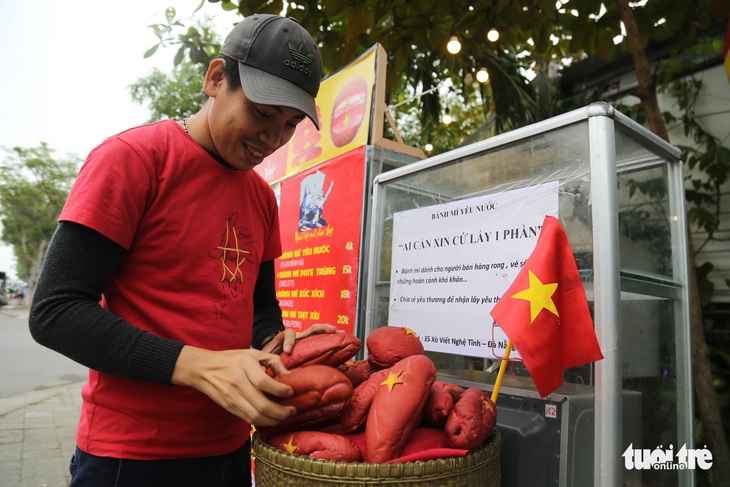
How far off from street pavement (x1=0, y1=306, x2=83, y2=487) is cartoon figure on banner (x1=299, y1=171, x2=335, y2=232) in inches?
121

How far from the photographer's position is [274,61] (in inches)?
48.0

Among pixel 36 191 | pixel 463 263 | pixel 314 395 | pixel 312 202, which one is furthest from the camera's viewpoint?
pixel 36 191

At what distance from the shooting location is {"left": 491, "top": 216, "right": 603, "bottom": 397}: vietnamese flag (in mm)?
1185

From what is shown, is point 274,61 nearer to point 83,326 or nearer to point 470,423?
point 83,326

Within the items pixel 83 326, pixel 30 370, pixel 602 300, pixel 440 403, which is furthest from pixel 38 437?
pixel 602 300

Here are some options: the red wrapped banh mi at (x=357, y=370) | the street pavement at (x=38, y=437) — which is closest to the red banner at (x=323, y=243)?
the red wrapped banh mi at (x=357, y=370)

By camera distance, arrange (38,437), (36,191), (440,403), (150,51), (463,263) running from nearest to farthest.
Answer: (440,403) < (463,263) < (150,51) < (38,437) < (36,191)

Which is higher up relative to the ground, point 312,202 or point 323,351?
point 312,202

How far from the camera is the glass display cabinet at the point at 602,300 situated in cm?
130

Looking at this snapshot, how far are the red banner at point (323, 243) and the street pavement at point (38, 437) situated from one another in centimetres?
282

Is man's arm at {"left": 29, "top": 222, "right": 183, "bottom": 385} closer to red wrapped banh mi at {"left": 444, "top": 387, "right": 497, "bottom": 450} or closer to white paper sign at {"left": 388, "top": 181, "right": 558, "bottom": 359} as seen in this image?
red wrapped banh mi at {"left": 444, "top": 387, "right": 497, "bottom": 450}

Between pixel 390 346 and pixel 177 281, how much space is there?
21.7 inches

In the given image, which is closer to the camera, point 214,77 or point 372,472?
point 372,472

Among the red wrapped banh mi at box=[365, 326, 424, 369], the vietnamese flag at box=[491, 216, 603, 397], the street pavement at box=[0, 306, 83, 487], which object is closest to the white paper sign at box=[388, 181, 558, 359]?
the vietnamese flag at box=[491, 216, 603, 397]
